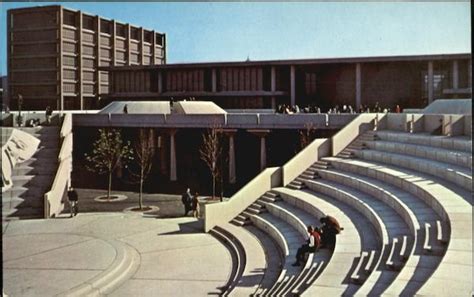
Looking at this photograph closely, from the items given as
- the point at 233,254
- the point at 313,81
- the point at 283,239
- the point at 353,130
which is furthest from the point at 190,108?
the point at 283,239

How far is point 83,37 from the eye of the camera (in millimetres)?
84250

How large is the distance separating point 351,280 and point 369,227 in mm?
4673

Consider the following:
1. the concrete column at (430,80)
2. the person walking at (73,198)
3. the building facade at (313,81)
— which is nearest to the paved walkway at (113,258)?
the person walking at (73,198)

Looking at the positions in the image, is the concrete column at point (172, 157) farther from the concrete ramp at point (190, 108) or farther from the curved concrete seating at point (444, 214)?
the curved concrete seating at point (444, 214)

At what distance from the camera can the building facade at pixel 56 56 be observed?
81.6 metres

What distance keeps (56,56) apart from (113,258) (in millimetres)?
71985

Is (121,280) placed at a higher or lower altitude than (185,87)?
lower

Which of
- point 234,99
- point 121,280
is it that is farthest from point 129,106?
point 121,280

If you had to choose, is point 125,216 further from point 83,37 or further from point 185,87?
point 83,37

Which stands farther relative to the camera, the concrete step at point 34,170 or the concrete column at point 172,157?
the concrete column at point 172,157

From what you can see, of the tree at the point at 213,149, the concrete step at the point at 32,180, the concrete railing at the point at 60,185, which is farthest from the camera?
the tree at the point at 213,149

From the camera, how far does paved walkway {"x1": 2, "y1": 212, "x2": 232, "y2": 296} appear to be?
46.6ft

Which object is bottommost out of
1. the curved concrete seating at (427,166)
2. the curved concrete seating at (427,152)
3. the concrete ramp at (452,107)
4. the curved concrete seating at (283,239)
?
the curved concrete seating at (283,239)

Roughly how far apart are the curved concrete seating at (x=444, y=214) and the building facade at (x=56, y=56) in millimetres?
67900
